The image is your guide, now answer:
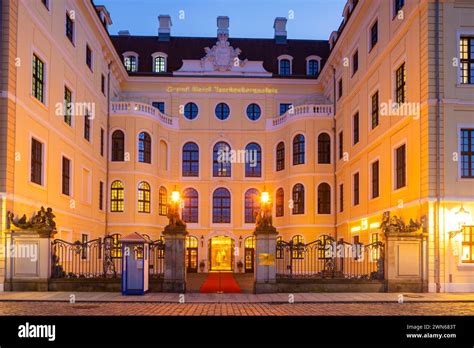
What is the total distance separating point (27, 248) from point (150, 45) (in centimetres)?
3083

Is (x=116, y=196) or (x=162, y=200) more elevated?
(x=116, y=196)

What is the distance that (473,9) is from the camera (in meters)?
Result: 24.7

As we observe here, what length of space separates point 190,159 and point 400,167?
863 inches

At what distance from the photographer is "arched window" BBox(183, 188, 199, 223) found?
46.5 m

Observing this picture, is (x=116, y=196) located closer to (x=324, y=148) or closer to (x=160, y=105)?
(x=160, y=105)

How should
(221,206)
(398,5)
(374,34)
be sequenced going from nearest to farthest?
(398,5) → (374,34) → (221,206)

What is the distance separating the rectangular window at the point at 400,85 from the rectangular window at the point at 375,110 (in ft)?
9.97

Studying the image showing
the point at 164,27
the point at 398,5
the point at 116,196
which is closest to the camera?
the point at 398,5

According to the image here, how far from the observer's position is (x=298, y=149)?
1722 inches

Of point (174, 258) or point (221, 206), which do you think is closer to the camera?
point (174, 258)

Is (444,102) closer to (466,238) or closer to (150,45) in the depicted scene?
(466,238)

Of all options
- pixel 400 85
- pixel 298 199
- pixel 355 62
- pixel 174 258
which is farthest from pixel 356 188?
pixel 174 258
